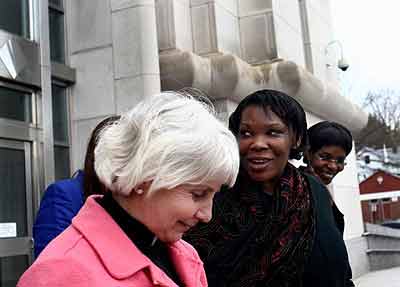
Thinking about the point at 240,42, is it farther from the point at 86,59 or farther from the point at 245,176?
the point at 245,176

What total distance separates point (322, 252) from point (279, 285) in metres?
0.21

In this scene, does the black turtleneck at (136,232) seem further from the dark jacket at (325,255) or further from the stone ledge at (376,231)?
the stone ledge at (376,231)

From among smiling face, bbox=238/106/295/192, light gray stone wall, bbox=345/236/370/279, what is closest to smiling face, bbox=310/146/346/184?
smiling face, bbox=238/106/295/192

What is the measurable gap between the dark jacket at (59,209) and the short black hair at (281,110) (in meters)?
0.74

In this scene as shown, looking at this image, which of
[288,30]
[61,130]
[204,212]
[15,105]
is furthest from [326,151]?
[288,30]

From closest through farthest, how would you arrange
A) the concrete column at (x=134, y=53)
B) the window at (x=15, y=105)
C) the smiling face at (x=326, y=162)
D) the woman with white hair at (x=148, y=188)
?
the woman with white hair at (x=148, y=188)
the smiling face at (x=326, y=162)
the window at (x=15, y=105)
the concrete column at (x=134, y=53)

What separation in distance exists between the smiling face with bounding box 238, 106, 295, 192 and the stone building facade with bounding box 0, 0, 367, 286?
10.9ft

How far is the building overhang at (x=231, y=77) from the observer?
6.29 meters

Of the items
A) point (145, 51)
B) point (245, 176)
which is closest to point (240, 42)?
point (145, 51)

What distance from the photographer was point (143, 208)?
137 cm

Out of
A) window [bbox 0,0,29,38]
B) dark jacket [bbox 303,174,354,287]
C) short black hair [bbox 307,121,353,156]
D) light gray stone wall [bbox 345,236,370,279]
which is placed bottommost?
light gray stone wall [bbox 345,236,370,279]

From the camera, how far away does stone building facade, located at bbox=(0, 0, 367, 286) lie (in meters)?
5.15

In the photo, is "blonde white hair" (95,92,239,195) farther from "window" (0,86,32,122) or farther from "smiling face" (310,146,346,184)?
"window" (0,86,32,122)

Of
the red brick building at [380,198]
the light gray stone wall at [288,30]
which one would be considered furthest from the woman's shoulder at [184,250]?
the red brick building at [380,198]
